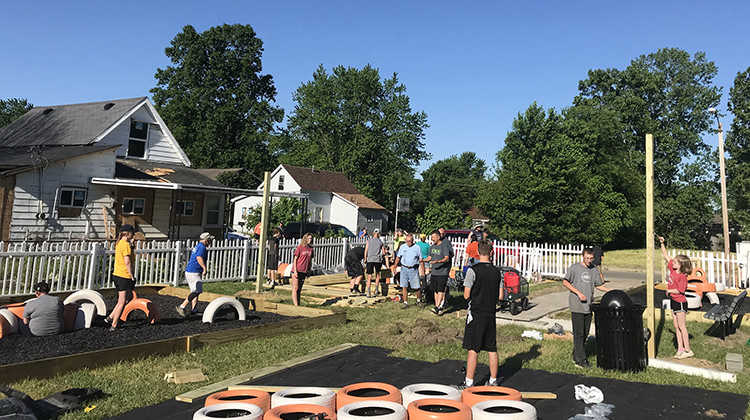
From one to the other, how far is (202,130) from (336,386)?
47785 millimetres

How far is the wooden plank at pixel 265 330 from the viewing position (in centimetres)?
781

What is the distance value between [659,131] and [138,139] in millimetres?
50264

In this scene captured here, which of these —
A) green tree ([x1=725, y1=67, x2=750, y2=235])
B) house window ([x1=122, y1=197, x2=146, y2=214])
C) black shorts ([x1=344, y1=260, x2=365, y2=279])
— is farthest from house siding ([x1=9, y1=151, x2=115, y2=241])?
green tree ([x1=725, y1=67, x2=750, y2=235])

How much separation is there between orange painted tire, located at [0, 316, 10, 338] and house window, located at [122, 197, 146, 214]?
599 inches

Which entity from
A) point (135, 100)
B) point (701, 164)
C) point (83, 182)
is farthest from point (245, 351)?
point (701, 164)

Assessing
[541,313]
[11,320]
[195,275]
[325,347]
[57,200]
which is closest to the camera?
[11,320]

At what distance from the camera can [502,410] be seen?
4.73 meters

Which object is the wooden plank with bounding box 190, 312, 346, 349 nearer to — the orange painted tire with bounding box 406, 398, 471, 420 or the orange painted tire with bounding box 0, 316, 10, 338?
the orange painted tire with bounding box 0, 316, 10, 338

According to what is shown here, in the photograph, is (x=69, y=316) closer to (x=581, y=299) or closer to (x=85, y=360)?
(x=85, y=360)

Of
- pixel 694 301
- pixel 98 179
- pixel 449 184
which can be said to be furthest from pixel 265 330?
pixel 449 184

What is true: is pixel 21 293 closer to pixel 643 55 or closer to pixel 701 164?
pixel 701 164

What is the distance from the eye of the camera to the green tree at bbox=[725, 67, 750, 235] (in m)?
49.9

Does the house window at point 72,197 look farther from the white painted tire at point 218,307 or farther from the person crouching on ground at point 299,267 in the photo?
the white painted tire at point 218,307

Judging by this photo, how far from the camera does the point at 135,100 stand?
25031mm
